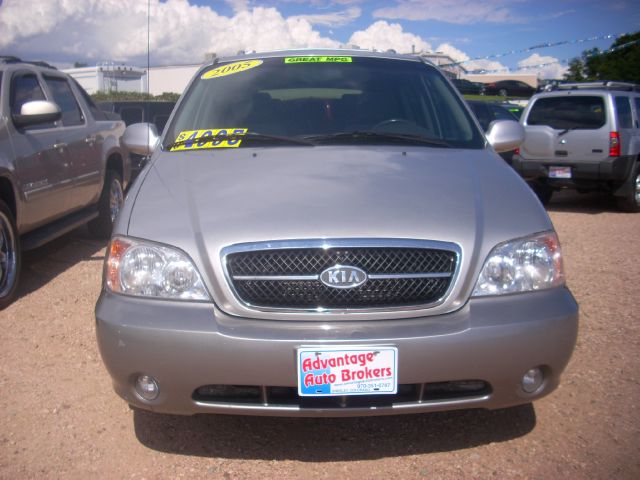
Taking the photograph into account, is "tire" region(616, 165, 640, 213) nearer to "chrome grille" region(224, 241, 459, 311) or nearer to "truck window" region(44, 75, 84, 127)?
"truck window" region(44, 75, 84, 127)

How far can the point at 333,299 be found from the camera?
2477 millimetres

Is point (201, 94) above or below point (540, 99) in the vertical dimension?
above

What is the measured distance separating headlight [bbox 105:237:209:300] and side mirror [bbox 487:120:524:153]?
2.05 meters

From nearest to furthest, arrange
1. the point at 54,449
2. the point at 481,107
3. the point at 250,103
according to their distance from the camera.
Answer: the point at 54,449 < the point at 250,103 < the point at 481,107

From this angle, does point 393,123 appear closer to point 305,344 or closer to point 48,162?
point 305,344

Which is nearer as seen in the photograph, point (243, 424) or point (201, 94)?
point (243, 424)

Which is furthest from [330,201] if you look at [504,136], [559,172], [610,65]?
[610,65]

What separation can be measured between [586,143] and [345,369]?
8.33 metres

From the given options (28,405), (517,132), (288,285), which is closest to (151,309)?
(288,285)

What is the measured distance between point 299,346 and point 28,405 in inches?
66.1

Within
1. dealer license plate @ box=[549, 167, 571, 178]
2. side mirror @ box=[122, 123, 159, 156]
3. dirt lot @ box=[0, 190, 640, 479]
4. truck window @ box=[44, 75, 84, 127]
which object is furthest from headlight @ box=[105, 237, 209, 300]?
dealer license plate @ box=[549, 167, 571, 178]

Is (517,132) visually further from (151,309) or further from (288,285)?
(151,309)

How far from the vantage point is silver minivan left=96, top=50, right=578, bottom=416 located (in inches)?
94.0

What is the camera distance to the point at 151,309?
2.48 meters
